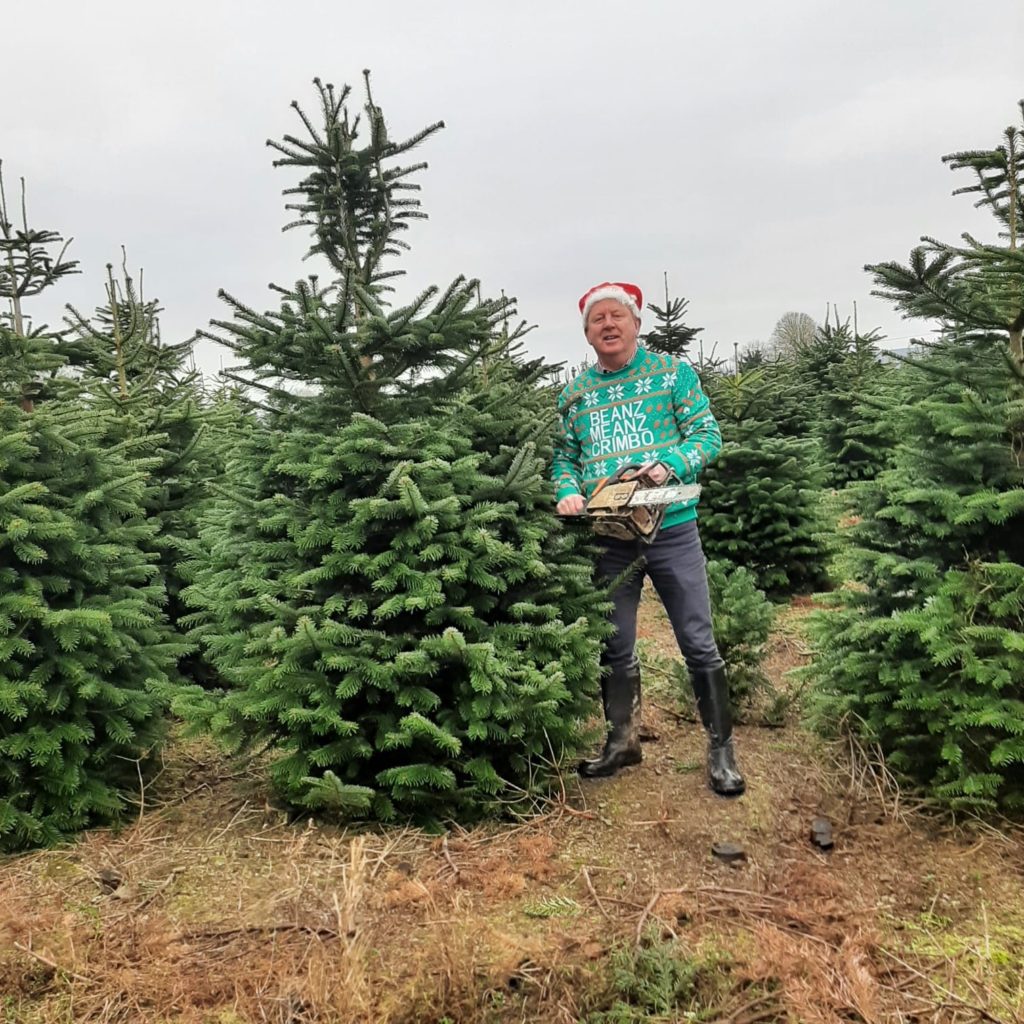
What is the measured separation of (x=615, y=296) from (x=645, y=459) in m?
0.85

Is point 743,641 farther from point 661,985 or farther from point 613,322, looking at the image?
point 661,985

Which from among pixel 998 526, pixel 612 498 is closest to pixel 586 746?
pixel 612 498

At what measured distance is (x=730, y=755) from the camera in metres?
3.71

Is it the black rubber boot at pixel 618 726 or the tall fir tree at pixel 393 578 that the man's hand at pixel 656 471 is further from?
the black rubber boot at pixel 618 726

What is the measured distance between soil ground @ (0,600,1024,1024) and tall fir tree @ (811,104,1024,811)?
323 mm

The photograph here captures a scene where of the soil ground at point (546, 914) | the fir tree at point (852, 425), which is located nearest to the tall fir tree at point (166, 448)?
the soil ground at point (546, 914)

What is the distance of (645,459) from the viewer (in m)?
3.66

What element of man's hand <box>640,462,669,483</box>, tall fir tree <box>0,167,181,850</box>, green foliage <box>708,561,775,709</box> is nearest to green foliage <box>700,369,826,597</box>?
green foliage <box>708,561,775,709</box>

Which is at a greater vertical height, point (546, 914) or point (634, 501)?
point (634, 501)

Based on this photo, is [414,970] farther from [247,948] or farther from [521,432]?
[521,432]

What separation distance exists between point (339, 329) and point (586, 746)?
7.99 ft

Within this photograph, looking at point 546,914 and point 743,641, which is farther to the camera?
point 743,641

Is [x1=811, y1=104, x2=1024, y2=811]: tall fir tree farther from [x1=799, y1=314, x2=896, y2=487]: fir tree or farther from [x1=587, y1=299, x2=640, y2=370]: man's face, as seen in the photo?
[x1=799, y1=314, x2=896, y2=487]: fir tree

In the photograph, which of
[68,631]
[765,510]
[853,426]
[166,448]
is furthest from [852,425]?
[68,631]
